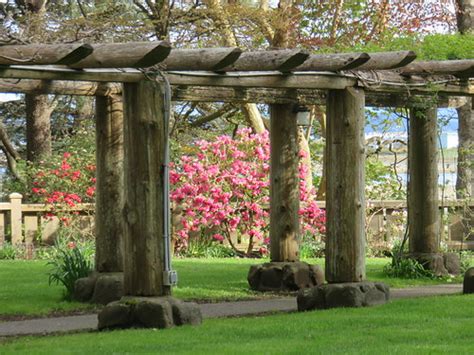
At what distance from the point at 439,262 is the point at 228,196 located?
6120 millimetres

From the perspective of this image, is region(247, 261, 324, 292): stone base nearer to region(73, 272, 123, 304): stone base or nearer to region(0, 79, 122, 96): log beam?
region(73, 272, 123, 304): stone base

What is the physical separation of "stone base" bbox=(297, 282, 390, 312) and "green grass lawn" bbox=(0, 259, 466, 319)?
1786 millimetres

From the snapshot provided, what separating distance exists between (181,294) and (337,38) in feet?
42.2

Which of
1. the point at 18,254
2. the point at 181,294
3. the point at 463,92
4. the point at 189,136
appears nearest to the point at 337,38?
the point at 189,136

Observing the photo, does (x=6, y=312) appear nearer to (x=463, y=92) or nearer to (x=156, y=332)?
(x=156, y=332)

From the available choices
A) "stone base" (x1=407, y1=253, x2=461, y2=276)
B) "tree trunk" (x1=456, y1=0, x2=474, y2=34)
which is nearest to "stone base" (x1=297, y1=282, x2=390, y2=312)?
"stone base" (x1=407, y1=253, x2=461, y2=276)

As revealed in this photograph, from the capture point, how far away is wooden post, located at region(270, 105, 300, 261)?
14680mm

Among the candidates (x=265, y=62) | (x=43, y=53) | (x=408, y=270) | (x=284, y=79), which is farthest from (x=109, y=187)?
(x=408, y=270)

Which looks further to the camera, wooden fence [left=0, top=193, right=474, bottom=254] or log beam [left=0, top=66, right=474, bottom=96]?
wooden fence [left=0, top=193, right=474, bottom=254]

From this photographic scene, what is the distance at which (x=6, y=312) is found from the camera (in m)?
12.1

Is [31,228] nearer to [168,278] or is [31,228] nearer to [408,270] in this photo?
[408,270]

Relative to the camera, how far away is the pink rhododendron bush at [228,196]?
839 inches

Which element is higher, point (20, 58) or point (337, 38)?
point (337, 38)

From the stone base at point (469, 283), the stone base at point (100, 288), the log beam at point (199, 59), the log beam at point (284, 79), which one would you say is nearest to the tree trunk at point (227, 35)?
the log beam at point (284, 79)
